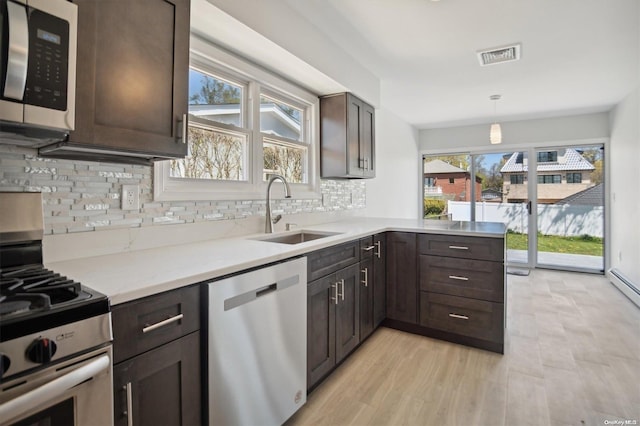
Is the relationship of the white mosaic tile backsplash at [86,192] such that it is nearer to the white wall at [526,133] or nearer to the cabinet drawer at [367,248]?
the cabinet drawer at [367,248]

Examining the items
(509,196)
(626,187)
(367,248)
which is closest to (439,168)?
(509,196)

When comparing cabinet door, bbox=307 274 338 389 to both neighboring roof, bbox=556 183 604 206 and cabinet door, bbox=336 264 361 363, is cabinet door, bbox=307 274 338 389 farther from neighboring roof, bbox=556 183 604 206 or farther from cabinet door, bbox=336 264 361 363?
neighboring roof, bbox=556 183 604 206

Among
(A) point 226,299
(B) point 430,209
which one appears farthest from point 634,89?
(A) point 226,299

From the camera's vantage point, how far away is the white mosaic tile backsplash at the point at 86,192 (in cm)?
126

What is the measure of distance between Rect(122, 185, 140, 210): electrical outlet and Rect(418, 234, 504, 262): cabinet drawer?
2069 millimetres

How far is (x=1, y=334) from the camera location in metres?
0.70

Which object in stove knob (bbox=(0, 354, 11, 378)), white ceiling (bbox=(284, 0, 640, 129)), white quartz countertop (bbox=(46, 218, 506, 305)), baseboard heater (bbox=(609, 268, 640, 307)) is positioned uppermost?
white ceiling (bbox=(284, 0, 640, 129))

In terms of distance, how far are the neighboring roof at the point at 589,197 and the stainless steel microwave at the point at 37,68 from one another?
6285 millimetres

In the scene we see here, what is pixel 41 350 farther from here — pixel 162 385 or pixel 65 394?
pixel 162 385

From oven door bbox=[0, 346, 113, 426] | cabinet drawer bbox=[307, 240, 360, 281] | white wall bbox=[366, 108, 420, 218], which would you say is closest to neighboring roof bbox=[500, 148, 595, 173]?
white wall bbox=[366, 108, 420, 218]

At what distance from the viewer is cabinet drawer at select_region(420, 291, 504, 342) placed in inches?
96.8

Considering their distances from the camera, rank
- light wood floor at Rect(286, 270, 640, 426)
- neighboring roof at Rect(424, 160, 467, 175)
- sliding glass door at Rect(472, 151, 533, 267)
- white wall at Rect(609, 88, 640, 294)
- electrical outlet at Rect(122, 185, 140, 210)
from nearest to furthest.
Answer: electrical outlet at Rect(122, 185, 140, 210) → light wood floor at Rect(286, 270, 640, 426) → white wall at Rect(609, 88, 640, 294) → sliding glass door at Rect(472, 151, 533, 267) → neighboring roof at Rect(424, 160, 467, 175)

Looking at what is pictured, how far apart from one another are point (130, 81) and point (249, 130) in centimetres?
112

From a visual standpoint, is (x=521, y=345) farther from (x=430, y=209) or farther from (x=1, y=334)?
(x=430, y=209)
